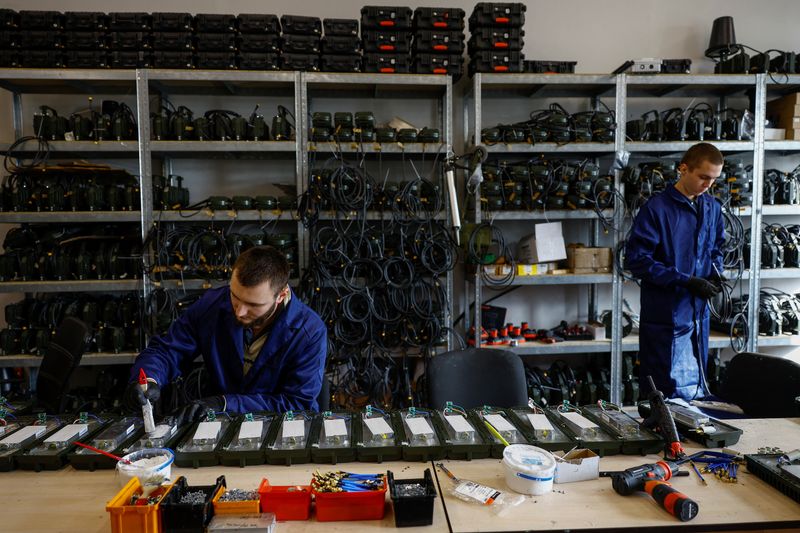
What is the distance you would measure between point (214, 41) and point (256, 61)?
30 centimetres

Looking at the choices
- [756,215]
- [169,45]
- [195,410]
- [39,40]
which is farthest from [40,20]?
[756,215]

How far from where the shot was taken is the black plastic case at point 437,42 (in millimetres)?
3434

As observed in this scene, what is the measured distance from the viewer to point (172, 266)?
3.35 meters

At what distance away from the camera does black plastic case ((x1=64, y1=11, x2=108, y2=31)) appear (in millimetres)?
3258

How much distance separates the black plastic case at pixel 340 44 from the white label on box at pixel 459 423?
8.85 feet

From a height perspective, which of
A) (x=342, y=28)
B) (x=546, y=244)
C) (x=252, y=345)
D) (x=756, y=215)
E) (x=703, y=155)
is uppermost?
(x=342, y=28)

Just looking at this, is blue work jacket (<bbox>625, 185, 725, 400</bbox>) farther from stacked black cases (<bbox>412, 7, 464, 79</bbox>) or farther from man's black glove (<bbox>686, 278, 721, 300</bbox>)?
stacked black cases (<bbox>412, 7, 464, 79</bbox>)

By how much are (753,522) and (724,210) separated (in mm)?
3115

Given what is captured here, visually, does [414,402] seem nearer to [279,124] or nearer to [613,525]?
[279,124]

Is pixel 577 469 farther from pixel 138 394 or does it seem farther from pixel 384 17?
pixel 384 17

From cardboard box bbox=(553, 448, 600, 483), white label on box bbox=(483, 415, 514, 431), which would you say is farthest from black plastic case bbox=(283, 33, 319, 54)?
cardboard box bbox=(553, 448, 600, 483)

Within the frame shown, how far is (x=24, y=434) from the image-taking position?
150 centimetres

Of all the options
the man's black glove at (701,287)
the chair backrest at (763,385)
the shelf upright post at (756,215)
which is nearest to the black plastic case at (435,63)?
the man's black glove at (701,287)

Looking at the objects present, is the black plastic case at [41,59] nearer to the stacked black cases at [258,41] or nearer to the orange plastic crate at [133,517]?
the stacked black cases at [258,41]
